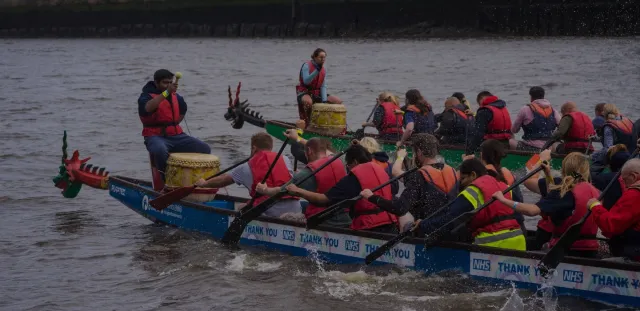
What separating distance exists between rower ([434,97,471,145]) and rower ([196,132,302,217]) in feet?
21.7

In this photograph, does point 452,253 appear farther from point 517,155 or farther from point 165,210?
point 517,155

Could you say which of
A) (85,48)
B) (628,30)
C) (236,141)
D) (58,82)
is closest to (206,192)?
(236,141)

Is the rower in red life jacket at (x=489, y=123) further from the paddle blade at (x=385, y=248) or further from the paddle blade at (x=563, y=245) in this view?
the paddle blade at (x=563, y=245)

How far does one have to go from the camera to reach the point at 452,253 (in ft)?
40.1

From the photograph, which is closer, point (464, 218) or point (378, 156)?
point (464, 218)

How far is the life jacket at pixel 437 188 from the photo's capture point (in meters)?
12.2

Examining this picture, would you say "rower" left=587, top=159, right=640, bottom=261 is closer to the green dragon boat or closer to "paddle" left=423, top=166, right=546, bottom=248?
"paddle" left=423, top=166, right=546, bottom=248

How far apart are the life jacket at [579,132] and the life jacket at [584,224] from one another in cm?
675

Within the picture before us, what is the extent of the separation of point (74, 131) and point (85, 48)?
5256 centimetres

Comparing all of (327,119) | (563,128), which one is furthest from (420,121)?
(327,119)

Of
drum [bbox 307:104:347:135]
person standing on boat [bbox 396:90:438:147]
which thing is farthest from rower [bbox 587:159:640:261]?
drum [bbox 307:104:347:135]

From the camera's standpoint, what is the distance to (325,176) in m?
13.4

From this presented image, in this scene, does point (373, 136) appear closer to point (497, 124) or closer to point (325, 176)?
point (497, 124)

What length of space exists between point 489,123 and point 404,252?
23.6 feet
